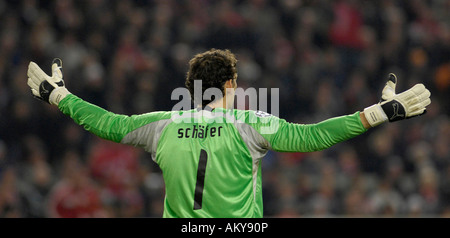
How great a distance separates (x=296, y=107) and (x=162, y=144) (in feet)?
21.9

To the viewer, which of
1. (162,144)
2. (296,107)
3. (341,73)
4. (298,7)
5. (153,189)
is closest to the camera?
(162,144)

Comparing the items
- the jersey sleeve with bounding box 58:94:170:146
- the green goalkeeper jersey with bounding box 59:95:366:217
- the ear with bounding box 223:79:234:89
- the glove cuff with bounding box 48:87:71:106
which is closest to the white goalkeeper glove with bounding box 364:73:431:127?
the green goalkeeper jersey with bounding box 59:95:366:217

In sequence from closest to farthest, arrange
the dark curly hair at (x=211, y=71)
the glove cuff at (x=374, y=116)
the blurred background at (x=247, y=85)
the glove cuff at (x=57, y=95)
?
the glove cuff at (x=374, y=116) < the dark curly hair at (x=211, y=71) < the glove cuff at (x=57, y=95) < the blurred background at (x=247, y=85)

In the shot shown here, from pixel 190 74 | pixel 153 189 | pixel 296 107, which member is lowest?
pixel 190 74

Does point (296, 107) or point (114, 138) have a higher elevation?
point (296, 107)

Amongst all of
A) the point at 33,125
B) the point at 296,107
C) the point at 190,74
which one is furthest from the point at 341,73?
the point at 190,74

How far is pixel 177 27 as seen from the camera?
11281 mm

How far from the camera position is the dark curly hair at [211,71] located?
3982 millimetres

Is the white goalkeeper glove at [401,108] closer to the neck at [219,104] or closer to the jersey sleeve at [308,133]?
the jersey sleeve at [308,133]

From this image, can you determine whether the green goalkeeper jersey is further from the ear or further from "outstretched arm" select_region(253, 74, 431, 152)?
the ear

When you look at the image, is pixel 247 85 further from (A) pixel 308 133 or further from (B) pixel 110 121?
(A) pixel 308 133

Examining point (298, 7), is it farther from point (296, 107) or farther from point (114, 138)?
point (114, 138)

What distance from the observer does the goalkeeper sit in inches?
147

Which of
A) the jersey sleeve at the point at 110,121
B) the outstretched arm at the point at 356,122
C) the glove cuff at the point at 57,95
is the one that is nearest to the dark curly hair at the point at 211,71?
the jersey sleeve at the point at 110,121
